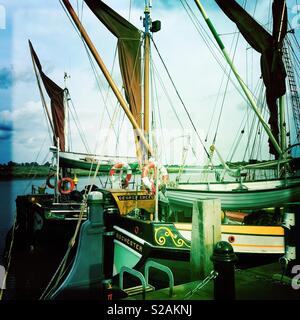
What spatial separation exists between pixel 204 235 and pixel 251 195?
3995 millimetres

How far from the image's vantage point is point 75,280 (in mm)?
5617

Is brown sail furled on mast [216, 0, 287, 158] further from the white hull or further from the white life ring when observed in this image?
the white life ring

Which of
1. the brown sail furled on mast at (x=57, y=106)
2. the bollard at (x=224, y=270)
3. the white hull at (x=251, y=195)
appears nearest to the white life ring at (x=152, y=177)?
the white hull at (x=251, y=195)

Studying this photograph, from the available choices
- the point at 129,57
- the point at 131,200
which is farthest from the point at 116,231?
the point at 129,57

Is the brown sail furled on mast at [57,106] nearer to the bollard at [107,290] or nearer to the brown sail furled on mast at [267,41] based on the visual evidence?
the brown sail furled on mast at [267,41]

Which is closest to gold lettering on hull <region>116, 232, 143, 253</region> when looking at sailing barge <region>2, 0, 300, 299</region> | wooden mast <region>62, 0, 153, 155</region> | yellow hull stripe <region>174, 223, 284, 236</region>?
sailing barge <region>2, 0, 300, 299</region>

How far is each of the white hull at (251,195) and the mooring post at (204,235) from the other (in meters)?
2.40

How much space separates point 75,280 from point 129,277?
422 cm

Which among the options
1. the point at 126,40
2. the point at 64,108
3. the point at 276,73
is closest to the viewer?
the point at 276,73

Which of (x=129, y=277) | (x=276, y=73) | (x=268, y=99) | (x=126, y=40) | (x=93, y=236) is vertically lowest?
(x=129, y=277)

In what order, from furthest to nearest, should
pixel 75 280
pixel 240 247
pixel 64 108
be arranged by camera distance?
pixel 64 108 → pixel 240 247 → pixel 75 280

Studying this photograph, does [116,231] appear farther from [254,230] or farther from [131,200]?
[254,230]

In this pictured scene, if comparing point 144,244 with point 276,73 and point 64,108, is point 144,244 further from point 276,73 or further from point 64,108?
point 64,108
